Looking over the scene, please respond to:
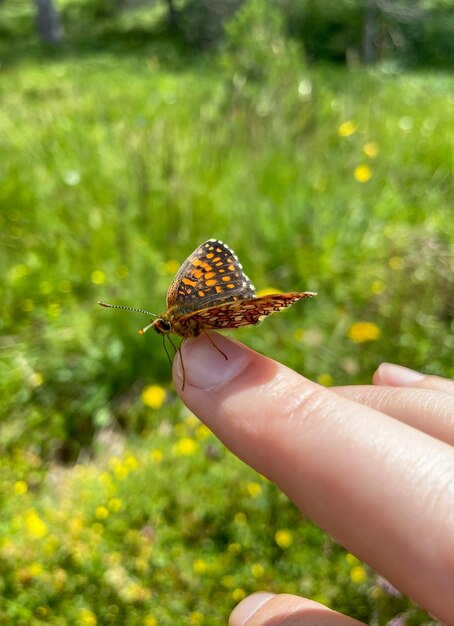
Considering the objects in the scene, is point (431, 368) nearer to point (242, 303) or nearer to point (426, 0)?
point (242, 303)

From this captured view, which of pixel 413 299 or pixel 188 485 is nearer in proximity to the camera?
pixel 188 485

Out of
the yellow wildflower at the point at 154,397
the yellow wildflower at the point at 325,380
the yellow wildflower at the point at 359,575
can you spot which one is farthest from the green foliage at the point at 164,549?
the yellow wildflower at the point at 325,380

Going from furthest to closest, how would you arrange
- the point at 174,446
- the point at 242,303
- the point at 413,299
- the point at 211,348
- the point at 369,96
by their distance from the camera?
the point at 369,96
the point at 413,299
the point at 174,446
the point at 211,348
the point at 242,303

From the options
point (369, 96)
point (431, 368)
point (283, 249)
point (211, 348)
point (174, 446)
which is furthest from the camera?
point (369, 96)

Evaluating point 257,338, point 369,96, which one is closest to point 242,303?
point 257,338

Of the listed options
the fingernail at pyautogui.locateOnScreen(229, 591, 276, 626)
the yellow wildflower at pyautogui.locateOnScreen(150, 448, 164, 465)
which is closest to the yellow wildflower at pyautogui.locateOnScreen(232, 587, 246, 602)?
the yellow wildflower at pyautogui.locateOnScreen(150, 448, 164, 465)

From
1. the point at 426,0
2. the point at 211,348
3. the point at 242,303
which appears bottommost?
the point at 426,0

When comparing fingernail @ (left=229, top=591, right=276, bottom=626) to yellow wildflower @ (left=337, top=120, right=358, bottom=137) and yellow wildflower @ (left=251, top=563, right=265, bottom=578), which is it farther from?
yellow wildflower @ (left=337, top=120, right=358, bottom=137)

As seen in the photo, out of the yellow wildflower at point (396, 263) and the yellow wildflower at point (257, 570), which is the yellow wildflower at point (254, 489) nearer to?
the yellow wildflower at point (257, 570)

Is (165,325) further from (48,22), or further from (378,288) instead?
(48,22)
